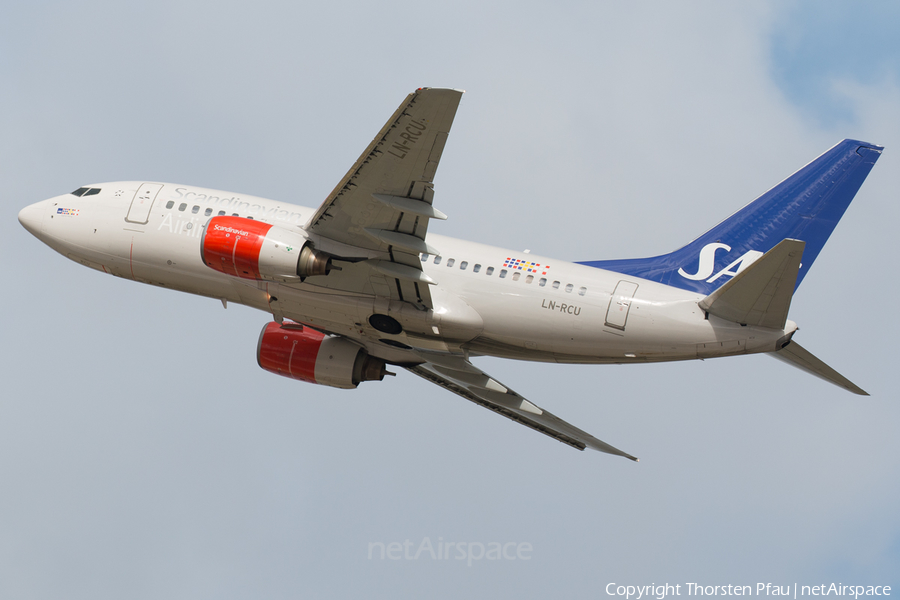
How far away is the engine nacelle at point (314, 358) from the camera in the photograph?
3644 cm

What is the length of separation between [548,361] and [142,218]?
14.3 meters

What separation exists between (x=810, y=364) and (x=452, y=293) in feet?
36.1

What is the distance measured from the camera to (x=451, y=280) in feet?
104

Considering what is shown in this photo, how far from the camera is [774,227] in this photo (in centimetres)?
3362

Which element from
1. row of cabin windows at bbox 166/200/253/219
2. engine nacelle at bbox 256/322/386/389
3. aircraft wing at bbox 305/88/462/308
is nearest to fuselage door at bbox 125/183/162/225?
row of cabin windows at bbox 166/200/253/219

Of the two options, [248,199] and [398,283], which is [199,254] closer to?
[248,199]

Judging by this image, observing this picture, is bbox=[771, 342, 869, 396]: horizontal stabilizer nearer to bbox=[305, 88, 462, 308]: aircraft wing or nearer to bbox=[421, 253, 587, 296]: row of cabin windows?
bbox=[421, 253, 587, 296]: row of cabin windows

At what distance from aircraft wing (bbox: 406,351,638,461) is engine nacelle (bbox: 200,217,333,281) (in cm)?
842

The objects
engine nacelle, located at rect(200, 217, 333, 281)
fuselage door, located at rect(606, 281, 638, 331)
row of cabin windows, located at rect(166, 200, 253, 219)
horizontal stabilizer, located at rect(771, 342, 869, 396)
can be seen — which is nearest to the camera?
Result: engine nacelle, located at rect(200, 217, 333, 281)

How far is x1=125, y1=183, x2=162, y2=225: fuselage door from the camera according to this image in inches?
1325

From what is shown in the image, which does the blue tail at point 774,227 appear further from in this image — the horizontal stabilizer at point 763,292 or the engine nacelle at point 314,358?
the engine nacelle at point 314,358

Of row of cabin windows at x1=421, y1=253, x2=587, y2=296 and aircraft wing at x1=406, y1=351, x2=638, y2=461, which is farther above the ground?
row of cabin windows at x1=421, y1=253, x2=587, y2=296

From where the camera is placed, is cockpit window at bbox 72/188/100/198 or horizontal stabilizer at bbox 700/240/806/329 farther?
cockpit window at bbox 72/188/100/198

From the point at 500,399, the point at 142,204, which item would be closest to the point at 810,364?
the point at 500,399
